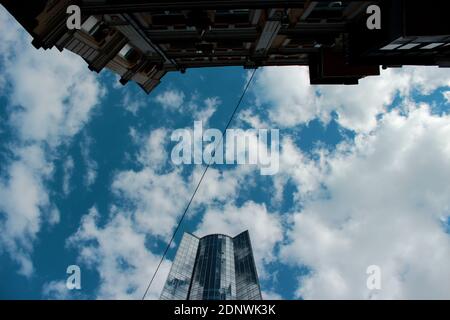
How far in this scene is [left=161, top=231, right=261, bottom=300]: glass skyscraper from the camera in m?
122

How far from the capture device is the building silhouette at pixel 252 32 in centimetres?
1355

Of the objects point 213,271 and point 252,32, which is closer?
point 252,32

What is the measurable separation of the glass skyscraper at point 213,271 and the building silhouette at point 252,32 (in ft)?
366

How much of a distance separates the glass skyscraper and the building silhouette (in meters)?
111

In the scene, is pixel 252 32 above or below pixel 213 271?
above

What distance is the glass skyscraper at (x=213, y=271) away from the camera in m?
122

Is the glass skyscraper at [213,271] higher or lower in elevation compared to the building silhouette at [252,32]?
lower

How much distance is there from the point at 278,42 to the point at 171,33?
802 cm

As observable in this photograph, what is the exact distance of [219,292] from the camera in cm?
11981

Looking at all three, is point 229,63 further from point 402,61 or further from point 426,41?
point 426,41

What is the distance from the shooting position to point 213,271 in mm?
131625

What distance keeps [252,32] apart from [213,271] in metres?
129

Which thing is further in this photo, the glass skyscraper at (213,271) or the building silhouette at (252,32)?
the glass skyscraper at (213,271)
